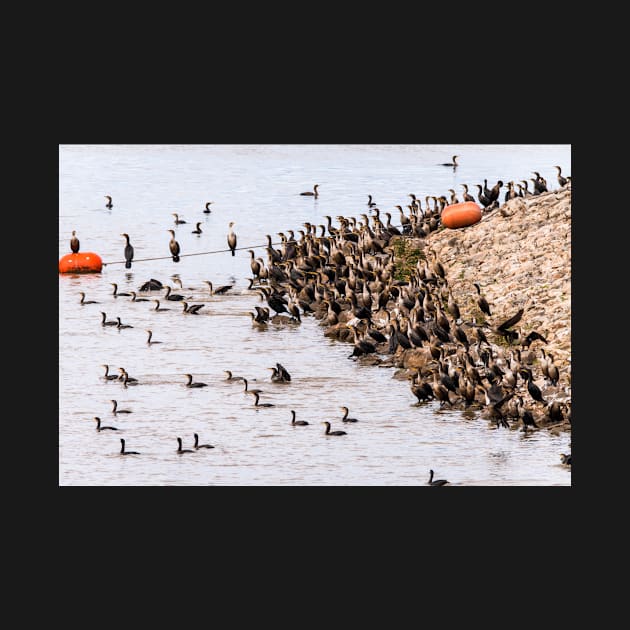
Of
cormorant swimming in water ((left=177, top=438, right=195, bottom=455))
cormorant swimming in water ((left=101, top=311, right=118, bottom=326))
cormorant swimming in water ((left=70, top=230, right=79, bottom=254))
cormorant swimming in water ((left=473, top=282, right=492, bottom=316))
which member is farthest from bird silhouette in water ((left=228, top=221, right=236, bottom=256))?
cormorant swimming in water ((left=177, top=438, right=195, bottom=455))

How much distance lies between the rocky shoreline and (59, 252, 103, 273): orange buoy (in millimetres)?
2964

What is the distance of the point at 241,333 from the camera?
114 feet

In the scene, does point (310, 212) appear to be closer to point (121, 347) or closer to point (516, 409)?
point (121, 347)

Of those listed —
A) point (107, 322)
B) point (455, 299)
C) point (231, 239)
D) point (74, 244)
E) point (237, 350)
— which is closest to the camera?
point (237, 350)

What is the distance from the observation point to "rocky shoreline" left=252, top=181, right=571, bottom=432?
31328 millimetres

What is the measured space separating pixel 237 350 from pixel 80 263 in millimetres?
4177

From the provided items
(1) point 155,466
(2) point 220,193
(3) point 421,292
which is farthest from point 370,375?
(2) point 220,193

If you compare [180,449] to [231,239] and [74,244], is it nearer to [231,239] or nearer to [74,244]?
[74,244]

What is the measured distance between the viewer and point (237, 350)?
3372cm

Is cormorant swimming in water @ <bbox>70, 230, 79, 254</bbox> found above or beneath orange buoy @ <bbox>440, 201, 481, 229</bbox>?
A: beneath

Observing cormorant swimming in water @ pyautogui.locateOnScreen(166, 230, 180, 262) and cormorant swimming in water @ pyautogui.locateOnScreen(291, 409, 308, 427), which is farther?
cormorant swimming in water @ pyautogui.locateOnScreen(166, 230, 180, 262)

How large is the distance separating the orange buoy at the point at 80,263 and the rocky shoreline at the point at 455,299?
2964 mm

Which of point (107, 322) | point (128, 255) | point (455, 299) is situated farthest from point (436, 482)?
point (128, 255)

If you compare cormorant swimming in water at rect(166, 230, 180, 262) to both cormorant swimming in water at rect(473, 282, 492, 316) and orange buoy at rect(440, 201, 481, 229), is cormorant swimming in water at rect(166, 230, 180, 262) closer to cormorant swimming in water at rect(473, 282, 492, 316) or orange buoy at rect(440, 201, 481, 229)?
orange buoy at rect(440, 201, 481, 229)
